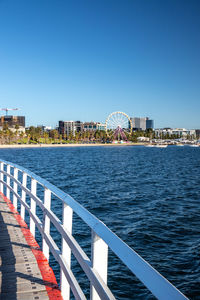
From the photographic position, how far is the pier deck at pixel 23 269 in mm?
4380

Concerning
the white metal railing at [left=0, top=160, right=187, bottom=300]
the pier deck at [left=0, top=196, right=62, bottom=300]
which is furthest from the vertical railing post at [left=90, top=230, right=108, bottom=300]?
the pier deck at [left=0, top=196, right=62, bottom=300]

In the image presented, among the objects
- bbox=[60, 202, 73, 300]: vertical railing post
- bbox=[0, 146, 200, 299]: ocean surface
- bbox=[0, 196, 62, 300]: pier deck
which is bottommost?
bbox=[0, 146, 200, 299]: ocean surface

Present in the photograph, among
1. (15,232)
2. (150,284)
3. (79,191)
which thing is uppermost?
(150,284)

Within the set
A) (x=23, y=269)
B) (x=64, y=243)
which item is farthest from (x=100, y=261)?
(x=23, y=269)

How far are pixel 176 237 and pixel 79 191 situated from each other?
15047 millimetres

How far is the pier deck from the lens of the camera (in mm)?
4380

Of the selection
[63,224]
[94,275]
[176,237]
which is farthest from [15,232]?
[176,237]

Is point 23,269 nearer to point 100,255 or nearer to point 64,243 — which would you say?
point 64,243

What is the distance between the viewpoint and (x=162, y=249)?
12.6m

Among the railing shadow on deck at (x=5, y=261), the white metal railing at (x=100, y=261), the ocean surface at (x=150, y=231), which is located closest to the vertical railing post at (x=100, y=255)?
the white metal railing at (x=100, y=261)

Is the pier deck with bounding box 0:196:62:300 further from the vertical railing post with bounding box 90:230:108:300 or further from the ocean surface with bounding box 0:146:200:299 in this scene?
the ocean surface with bounding box 0:146:200:299

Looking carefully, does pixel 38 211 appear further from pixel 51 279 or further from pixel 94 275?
pixel 94 275

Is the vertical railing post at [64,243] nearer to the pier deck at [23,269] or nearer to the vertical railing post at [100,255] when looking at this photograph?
the pier deck at [23,269]

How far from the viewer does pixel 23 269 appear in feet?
17.1
